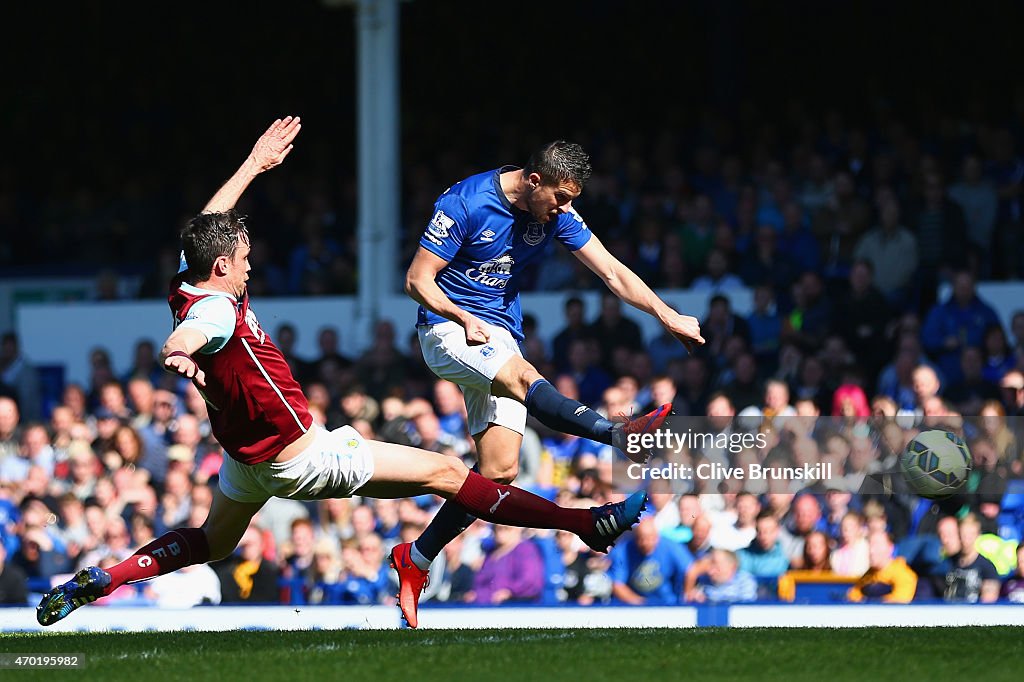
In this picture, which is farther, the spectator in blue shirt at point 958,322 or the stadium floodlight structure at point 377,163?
the stadium floodlight structure at point 377,163

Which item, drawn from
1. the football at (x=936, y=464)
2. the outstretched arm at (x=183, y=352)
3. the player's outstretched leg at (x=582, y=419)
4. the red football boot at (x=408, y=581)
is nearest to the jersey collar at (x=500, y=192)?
the player's outstretched leg at (x=582, y=419)

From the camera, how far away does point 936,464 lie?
31.3 feet

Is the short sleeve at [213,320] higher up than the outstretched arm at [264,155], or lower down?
lower down

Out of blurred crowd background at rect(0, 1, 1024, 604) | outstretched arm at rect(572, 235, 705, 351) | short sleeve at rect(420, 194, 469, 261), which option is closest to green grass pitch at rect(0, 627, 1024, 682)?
outstretched arm at rect(572, 235, 705, 351)

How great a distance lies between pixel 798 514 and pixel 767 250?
3.67 meters

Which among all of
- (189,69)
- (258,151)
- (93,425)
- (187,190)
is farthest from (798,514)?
(189,69)

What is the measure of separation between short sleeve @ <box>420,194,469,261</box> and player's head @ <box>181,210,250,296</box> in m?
1.07

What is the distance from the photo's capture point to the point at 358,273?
1474 cm

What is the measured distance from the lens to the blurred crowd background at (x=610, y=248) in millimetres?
9977

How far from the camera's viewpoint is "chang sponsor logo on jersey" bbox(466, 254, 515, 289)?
7457 mm

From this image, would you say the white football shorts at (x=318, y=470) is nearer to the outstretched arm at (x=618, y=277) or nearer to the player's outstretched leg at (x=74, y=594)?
the player's outstretched leg at (x=74, y=594)

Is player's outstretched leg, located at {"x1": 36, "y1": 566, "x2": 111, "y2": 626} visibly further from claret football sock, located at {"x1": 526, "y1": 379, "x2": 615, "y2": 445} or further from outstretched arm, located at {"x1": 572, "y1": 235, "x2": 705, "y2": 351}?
outstretched arm, located at {"x1": 572, "y1": 235, "x2": 705, "y2": 351}

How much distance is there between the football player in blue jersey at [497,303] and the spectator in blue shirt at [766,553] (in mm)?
2673

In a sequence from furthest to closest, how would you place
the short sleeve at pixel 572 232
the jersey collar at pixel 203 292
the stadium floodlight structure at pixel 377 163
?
1. the stadium floodlight structure at pixel 377 163
2. the short sleeve at pixel 572 232
3. the jersey collar at pixel 203 292
